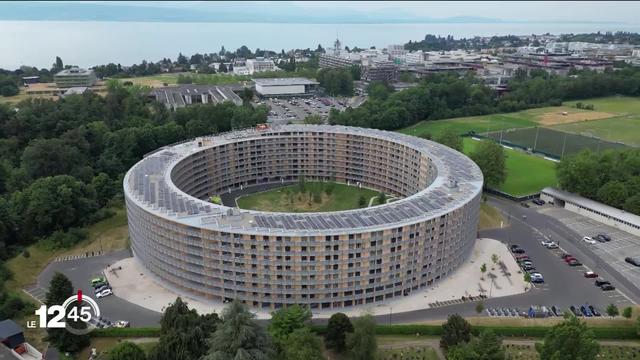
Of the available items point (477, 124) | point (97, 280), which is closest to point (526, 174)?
point (477, 124)

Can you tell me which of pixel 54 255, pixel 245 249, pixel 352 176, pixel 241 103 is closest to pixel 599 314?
pixel 245 249

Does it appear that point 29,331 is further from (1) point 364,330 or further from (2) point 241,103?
(2) point 241,103

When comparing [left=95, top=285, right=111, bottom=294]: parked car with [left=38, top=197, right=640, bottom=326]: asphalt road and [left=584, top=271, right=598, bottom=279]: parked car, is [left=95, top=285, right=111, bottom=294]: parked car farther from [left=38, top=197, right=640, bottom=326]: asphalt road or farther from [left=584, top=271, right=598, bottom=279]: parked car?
[left=584, top=271, right=598, bottom=279]: parked car

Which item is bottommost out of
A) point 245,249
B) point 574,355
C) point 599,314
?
point 599,314

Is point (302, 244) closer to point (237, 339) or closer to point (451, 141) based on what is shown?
point (237, 339)

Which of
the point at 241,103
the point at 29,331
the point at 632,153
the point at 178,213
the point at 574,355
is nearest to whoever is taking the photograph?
the point at 574,355

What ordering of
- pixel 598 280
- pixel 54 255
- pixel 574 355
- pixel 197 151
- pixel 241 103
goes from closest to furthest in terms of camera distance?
pixel 574 355, pixel 598 280, pixel 54 255, pixel 197 151, pixel 241 103
